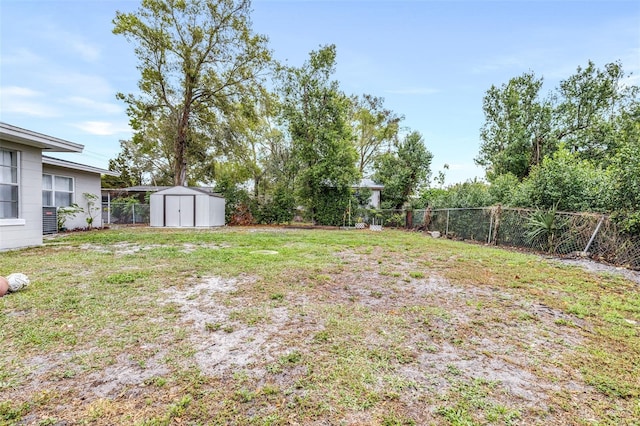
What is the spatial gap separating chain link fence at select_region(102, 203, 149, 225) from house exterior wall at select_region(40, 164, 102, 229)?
17.4ft

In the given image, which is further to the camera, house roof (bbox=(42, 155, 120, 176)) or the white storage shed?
the white storage shed

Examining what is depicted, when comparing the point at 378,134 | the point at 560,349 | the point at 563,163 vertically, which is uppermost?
the point at 378,134

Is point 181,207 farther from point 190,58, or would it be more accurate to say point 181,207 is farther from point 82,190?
point 190,58

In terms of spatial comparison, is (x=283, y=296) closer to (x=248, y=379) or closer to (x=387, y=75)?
(x=248, y=379)

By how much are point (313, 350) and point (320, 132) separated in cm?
1623

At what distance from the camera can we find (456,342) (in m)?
2.73

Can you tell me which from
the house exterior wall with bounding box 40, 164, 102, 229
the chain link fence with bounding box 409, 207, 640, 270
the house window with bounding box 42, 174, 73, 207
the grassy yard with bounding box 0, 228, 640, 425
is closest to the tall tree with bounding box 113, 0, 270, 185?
the house exterior wall with bounding box 40, 164, 102, 229

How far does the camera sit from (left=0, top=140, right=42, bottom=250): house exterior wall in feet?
22.1

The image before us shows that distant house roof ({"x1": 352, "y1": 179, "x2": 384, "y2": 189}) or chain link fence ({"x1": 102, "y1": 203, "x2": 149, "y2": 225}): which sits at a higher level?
distant house roof ({"x1": 352, "y1": 179, "x2": 384, "y2": 189})

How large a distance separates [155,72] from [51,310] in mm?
19162

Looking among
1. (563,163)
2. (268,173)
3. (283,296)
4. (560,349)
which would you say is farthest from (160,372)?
(268,173)

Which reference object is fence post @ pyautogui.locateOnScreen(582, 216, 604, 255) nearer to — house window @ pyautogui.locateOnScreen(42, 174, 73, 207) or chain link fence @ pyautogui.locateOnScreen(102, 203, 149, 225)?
house window @ pyautogui.locateOnScreen(42, 174, 73, 207)

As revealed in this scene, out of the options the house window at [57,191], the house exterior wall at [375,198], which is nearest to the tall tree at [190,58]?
the house window at [57,191]

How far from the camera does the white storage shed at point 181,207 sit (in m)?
16.4
